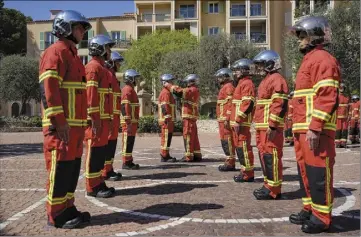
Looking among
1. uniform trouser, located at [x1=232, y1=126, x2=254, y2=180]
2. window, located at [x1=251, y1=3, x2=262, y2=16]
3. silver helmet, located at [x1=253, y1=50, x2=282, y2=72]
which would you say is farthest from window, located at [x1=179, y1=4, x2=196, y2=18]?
silver helmet, located at [x1=253, y1=50, x2=282, y2=72]

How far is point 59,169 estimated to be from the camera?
561 centimetres

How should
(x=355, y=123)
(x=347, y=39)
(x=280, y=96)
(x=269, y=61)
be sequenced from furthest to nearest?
(x=347, y=39), (x=355, y=123), (x=269, y=61), (x=280, y=96)

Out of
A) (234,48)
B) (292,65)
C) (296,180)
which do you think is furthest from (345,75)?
(296,180)

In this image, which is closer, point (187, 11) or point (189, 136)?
point (189, 136)

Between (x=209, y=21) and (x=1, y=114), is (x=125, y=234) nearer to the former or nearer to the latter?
(x=1, y=114)

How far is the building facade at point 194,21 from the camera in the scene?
56.3m

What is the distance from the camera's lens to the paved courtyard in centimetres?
564

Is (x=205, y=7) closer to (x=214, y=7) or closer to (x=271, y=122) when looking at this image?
(x=214, y=7)

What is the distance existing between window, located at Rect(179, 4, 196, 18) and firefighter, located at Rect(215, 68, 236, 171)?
47.6 metres

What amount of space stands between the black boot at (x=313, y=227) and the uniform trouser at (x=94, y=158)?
13.2 ft

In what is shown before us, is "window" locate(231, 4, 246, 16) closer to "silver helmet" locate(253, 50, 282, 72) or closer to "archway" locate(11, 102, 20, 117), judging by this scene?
"archway" locate(11, 102, 20, 117)

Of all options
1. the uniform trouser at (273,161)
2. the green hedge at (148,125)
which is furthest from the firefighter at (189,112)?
the green hedge at (148,125)

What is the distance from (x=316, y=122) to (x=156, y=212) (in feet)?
9.61

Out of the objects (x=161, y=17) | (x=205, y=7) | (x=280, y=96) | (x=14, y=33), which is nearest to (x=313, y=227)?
(x=280, y=96)
